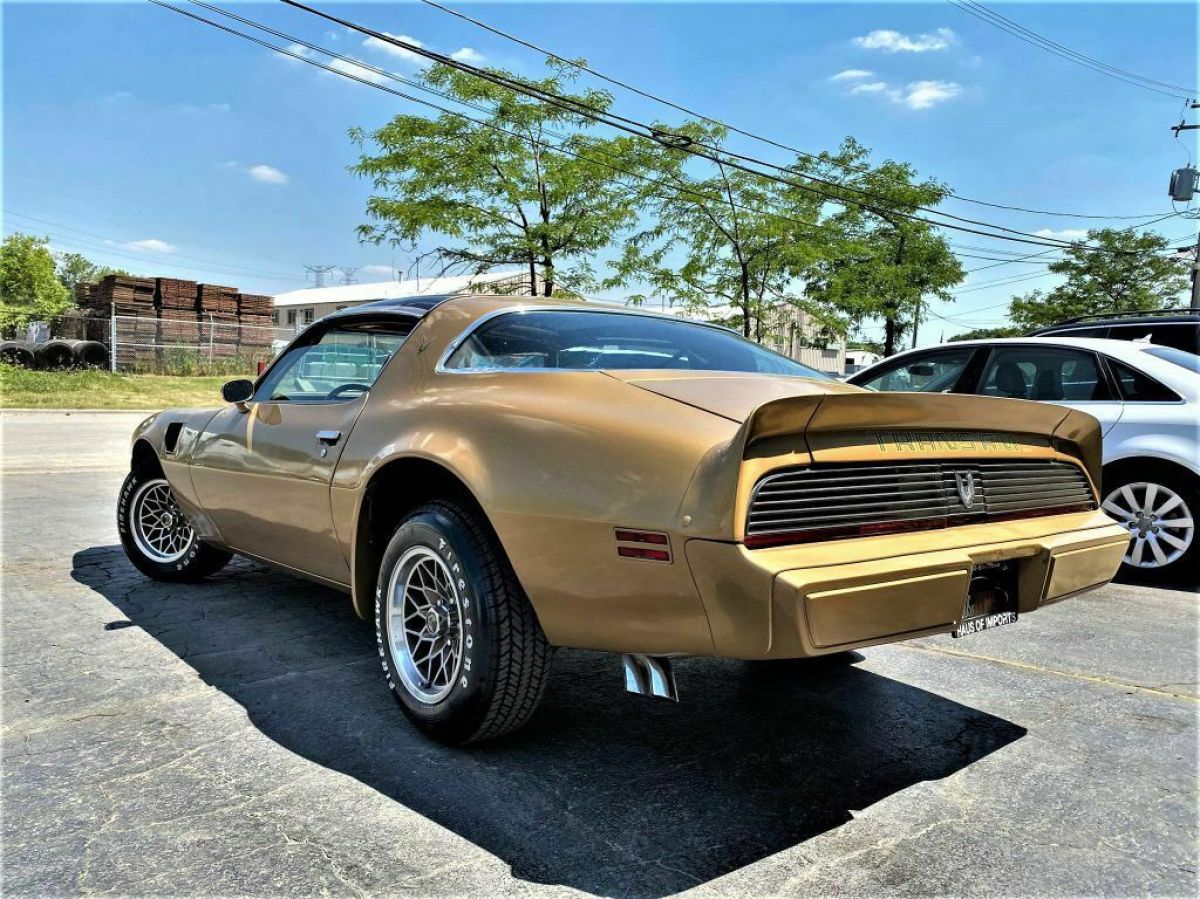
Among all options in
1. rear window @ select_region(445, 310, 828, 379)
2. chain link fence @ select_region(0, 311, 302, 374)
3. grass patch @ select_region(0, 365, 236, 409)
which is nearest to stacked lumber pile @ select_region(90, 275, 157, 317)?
chain link fence @ select_region(0, 311, 302, 374)

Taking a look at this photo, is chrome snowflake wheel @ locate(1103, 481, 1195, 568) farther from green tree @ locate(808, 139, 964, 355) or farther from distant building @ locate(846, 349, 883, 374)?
distant building @ locate(846, 349, 883, 374)

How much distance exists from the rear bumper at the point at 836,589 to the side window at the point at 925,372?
3.91m

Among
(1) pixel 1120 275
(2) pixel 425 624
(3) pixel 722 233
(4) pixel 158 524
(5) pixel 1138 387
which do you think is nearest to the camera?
(2) pixel 425 624

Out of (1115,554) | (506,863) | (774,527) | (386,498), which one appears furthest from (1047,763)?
(386,498)

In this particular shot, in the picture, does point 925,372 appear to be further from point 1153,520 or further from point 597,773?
point 597,773

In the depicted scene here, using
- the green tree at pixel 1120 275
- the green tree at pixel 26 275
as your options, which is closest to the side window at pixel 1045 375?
the green tree at pixel 1120 275

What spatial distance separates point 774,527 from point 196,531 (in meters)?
3.52

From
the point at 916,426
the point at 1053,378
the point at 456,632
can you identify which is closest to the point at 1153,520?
the point at 1053,378

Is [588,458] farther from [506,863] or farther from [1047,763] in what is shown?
[1047,763]

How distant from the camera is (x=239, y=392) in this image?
4.12 meters

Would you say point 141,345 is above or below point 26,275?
below

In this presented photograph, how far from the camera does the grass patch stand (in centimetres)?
1839

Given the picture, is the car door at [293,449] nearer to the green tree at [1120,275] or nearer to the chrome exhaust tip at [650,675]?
the chrome exhaust tip at [650,675]

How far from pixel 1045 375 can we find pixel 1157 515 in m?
1.14
